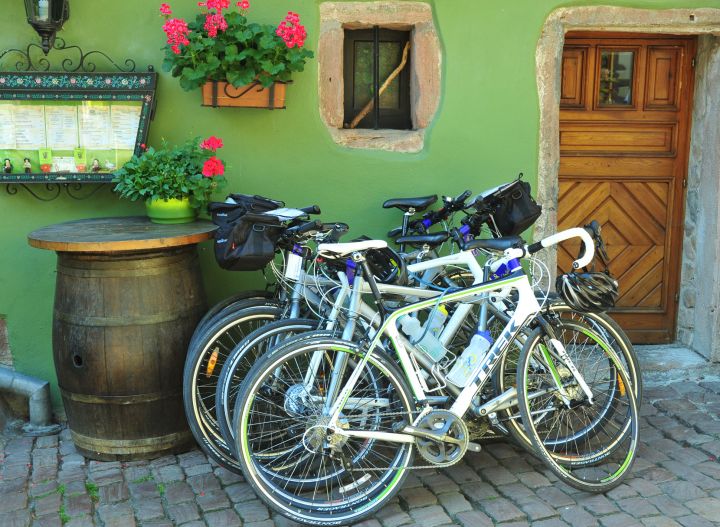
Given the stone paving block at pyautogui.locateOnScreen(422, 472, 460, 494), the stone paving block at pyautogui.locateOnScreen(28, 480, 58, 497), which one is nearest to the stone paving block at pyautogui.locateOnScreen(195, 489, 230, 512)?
the stone paving block at pyautogui.locateOnScreen(28, 480, 58, 497)

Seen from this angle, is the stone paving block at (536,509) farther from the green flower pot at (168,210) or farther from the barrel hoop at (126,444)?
the green flower pot at (168,210)

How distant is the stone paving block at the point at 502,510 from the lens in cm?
351

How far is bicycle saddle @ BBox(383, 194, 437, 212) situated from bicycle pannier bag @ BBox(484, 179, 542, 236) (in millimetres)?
370

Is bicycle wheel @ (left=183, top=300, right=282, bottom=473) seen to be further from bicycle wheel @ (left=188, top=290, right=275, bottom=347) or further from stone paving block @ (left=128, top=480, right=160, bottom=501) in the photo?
stone paving block @ (left=128, top=480, right=160, bottom=501)

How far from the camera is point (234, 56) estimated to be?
13.3 ft

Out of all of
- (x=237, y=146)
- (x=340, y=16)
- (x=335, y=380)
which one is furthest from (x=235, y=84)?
(x=335, y=380)

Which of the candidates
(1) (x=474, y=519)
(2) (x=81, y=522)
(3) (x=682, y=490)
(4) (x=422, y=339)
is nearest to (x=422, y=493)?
(1) (x=474, y=519)

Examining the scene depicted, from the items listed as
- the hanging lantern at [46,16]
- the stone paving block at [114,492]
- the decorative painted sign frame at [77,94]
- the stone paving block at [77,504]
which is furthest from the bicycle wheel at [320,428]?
the hanging lantern at [46,16]

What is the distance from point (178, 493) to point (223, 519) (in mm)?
332

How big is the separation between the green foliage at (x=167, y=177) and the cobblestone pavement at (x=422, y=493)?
131 centimetres

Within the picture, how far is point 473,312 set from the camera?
410cm

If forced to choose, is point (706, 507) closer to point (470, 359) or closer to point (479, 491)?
point (479, 491)

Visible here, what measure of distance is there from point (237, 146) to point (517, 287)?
1.78 m

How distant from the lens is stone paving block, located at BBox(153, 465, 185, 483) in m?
3.88
